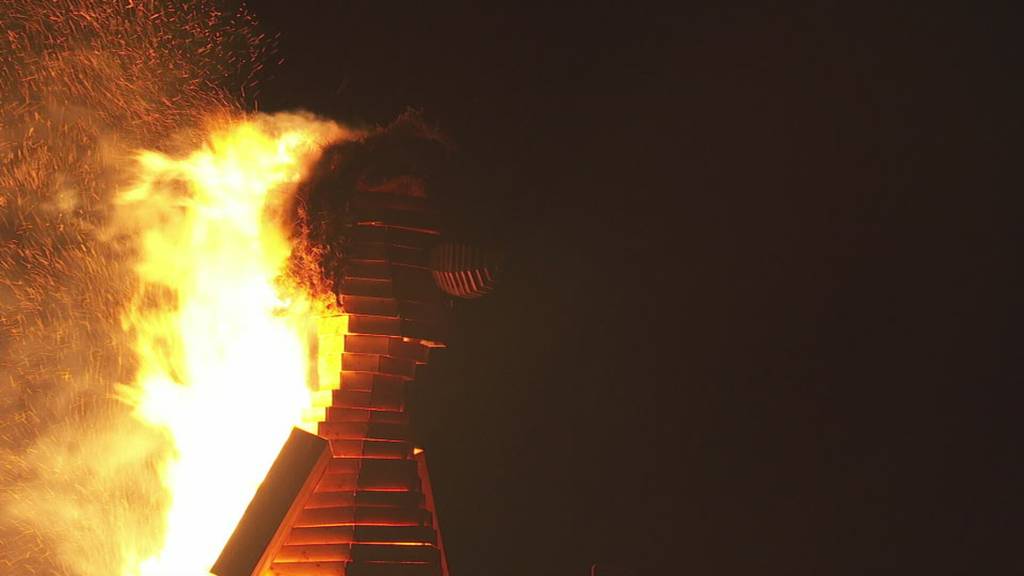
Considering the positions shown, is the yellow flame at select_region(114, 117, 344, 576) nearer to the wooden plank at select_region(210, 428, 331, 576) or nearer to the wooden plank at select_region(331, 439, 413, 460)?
the wooden plank at select_region(331, 439, 413, 460)

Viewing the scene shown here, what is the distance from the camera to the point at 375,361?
6867 millimetres

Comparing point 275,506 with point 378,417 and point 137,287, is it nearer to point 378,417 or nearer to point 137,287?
point 378,417

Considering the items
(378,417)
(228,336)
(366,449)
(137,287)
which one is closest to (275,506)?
(366,449)

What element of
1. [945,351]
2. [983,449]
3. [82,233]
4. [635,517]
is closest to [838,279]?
[945,351]

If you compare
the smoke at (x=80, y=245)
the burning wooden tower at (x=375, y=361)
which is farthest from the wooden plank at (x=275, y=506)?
the smoke at (x=80, y=245)

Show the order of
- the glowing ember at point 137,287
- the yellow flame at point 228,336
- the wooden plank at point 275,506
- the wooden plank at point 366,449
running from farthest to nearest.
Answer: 1. the glowing ember at point 137,287
2. the yellow flame at point 228,336
3. the wooden plank at point 366,449
4. the wooden plank at point 275,506

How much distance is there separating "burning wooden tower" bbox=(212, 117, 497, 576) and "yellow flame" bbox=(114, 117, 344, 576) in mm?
288

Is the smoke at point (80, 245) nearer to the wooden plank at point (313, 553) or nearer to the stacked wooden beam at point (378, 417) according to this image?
the stacked wooden beam at point (378, 417)

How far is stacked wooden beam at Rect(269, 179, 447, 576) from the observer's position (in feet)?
21.5

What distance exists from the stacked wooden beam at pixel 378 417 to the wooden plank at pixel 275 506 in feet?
0.55

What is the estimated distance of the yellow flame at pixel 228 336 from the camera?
7191 millimetres

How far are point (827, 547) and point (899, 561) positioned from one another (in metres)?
0.51

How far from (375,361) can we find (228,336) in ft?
4.34

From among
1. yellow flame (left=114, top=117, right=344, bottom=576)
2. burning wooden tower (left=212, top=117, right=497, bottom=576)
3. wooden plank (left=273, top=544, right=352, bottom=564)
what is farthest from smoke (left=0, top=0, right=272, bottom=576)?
wooden plank (left=273, top=544, right=352, bottom=564)
